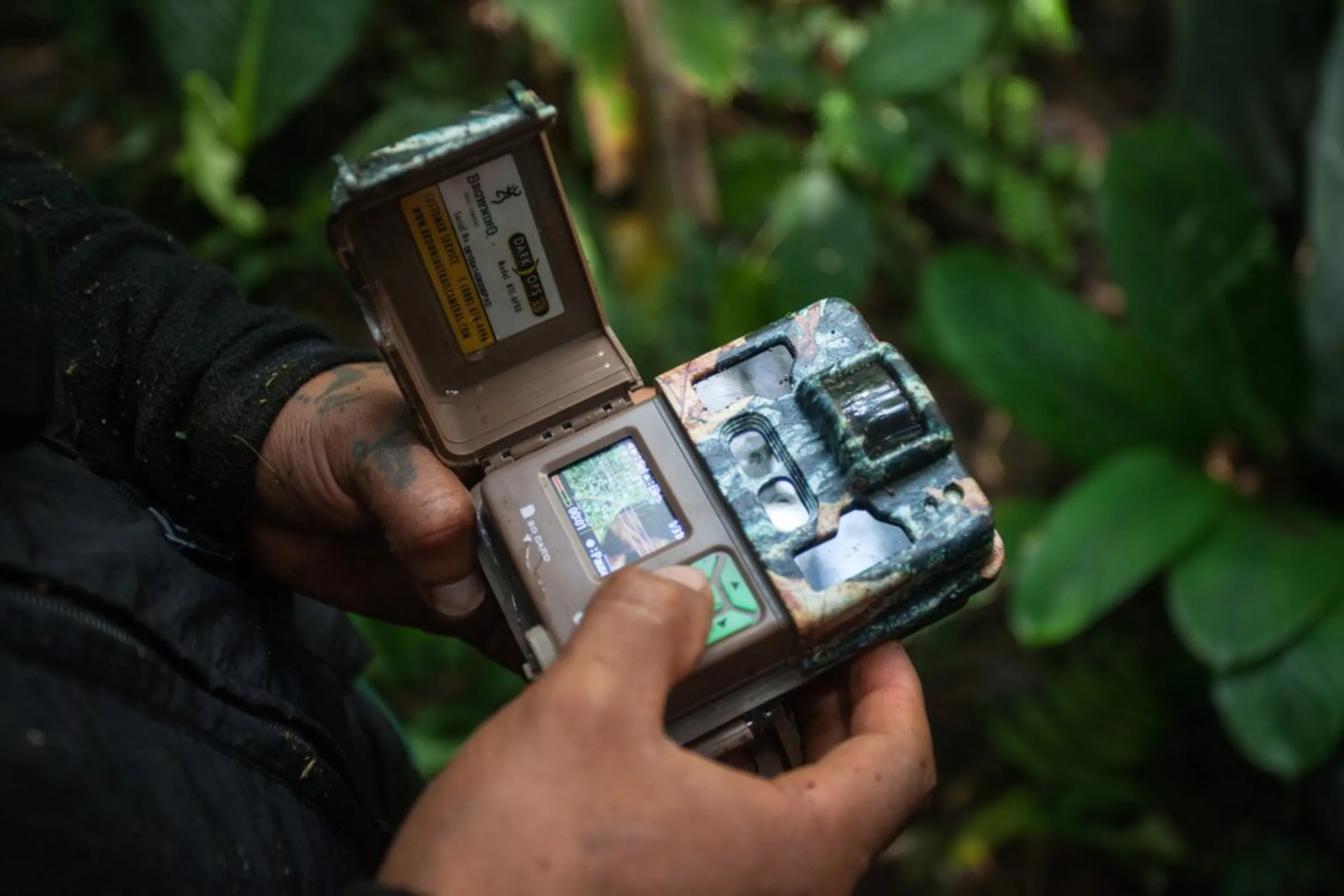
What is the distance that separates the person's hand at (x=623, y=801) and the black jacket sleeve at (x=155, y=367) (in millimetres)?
418

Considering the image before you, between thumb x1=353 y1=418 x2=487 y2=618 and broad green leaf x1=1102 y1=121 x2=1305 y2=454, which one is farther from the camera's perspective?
broad green leaf x1=1102 y1=121 x2=1305 y2=454

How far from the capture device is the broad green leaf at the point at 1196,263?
2.04 metres

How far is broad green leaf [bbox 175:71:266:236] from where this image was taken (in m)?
2.19

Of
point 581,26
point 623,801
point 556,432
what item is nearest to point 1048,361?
point 581,26

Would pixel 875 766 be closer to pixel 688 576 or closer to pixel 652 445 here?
pixel 688 576

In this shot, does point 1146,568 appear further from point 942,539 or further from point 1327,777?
point 942,539

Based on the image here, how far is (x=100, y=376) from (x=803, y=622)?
70cm

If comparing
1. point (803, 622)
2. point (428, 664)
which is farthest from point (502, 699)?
point (803, 622)

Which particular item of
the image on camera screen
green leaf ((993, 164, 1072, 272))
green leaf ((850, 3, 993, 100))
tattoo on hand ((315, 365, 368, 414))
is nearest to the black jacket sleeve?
tattoo on hand ((315, 365, 368, 414))

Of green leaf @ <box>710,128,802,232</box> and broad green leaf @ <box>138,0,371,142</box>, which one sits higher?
broad green leaf @ <box>138,0,371,142</box>

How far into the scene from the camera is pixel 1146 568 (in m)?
1.82

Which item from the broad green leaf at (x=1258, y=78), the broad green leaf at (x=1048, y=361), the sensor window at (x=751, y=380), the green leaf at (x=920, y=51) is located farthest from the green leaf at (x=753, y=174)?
the sensor window at (x=751, y=380)

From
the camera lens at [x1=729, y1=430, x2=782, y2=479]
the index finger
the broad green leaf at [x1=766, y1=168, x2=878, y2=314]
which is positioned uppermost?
the camera lens at [x1=729, y1=430, x2=782, y2=479]

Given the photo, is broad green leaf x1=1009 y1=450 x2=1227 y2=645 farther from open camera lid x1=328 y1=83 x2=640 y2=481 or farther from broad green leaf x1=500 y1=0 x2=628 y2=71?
broad green leaf x1=500 y1=0 x2=628 y2=71
